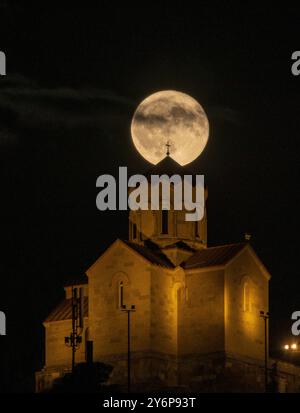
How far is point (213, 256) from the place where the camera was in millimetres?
88688

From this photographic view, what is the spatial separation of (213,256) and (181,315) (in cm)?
437

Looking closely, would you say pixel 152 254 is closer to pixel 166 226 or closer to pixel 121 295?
pixel 166 226

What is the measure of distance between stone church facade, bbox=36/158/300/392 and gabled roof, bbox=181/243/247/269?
86 mm

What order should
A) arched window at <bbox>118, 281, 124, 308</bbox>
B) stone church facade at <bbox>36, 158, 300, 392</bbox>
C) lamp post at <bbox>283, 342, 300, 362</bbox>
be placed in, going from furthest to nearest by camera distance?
lamp post at <bbox>283, 342, 300, 362</bbox> < arched window at <bbox>118, 281, 124, 308</bbox> < stone church facade at <bbox>36, 158, 300, 392</bbox>

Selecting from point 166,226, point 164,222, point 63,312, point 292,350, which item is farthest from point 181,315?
point 292,350

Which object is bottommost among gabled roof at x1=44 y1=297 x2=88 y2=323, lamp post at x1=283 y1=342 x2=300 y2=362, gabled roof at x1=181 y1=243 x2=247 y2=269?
lamp post at x1=283 y1=342 x2=300 y2=362

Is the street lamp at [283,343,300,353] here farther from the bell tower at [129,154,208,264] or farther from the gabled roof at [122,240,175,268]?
the gabled roof at [122,240,175,268]

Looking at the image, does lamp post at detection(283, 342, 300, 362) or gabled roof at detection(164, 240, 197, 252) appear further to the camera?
lamp post at detection(283, 342, 300, 362)

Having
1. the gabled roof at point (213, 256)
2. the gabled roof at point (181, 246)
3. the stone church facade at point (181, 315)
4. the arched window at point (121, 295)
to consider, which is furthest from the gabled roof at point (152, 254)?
the arched window at point (121, 295)

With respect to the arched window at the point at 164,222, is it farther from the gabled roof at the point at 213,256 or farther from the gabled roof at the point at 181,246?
the gabled roof at the point at 213,256

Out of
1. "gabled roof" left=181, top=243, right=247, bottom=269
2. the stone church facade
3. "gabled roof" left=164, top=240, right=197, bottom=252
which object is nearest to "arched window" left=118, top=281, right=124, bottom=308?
the stone church facade

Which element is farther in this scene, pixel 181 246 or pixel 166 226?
pixel 166 226

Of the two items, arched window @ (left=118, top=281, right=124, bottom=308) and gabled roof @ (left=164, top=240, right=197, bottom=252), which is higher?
gabled roof @ (left=164, top=240, right=197, bottom=252)

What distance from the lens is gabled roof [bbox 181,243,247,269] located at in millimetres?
87250
